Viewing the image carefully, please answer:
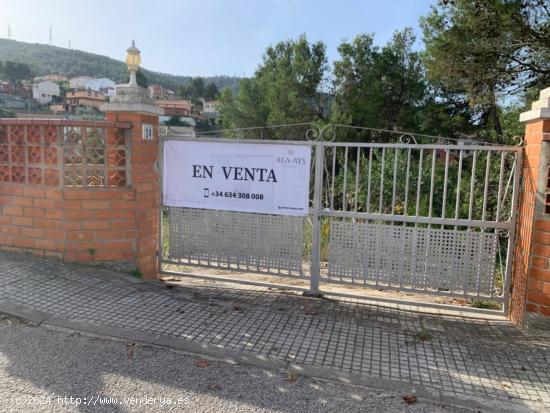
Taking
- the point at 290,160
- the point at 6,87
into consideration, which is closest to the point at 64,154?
the point at 290,160

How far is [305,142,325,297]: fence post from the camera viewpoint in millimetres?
4602

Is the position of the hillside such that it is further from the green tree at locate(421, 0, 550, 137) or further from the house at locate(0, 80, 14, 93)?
the green tree at locate(421, 0, 550, 137)

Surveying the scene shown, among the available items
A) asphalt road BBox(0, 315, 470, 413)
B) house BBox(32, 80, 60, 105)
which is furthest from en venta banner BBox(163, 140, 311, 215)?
house BBox(32, 80, 60, 105)

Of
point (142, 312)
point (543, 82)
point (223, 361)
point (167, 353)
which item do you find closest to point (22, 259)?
point (142, 312)

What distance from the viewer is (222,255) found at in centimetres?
508

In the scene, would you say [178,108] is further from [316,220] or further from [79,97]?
[316,220]

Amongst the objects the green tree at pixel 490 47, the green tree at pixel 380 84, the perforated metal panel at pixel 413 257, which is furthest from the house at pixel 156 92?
the green tree at pixel 380 84

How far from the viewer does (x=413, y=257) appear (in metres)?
4.48

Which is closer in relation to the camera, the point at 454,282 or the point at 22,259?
the point at 454,282

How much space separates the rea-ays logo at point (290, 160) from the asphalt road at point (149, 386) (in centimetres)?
225

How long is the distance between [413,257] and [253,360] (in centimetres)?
205

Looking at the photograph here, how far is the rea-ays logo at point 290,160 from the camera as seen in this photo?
15.4ft

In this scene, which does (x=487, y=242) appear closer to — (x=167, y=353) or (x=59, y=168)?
(x=167, y=353)

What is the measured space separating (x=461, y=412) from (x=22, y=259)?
438 centimetres
